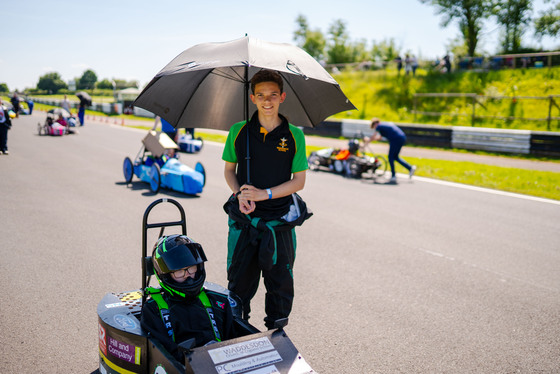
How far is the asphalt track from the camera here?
11.8ft

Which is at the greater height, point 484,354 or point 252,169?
point 252,169

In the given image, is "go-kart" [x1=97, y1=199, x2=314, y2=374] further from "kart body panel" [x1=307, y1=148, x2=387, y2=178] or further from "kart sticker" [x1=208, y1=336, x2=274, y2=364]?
"kart body panel" [x1=307, y1=148, x2=387, y2=178]

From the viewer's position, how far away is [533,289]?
196 inches

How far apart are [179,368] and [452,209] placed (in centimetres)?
735

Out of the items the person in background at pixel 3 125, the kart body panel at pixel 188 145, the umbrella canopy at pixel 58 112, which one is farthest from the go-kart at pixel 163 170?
the umbrella canopy at pixel 58 112

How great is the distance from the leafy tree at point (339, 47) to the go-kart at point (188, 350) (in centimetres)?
6514

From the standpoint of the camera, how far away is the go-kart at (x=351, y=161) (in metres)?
11.7

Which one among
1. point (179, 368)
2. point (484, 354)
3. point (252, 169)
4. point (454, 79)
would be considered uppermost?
point (454, 79)

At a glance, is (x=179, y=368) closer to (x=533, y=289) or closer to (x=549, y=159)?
(x=533, y=289)

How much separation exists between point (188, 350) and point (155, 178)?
283 inches

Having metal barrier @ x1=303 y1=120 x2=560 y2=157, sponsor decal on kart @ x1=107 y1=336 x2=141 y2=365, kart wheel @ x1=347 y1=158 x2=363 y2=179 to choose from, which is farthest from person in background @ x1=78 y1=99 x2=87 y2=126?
sponsor decal on kart @ x1=107 y1=336 x2=141 y2=365

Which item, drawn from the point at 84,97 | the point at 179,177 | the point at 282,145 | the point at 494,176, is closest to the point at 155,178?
the point at 179,177

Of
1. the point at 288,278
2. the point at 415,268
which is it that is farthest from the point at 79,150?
the point at 288,278

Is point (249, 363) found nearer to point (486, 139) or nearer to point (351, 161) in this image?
point (351, 161)
